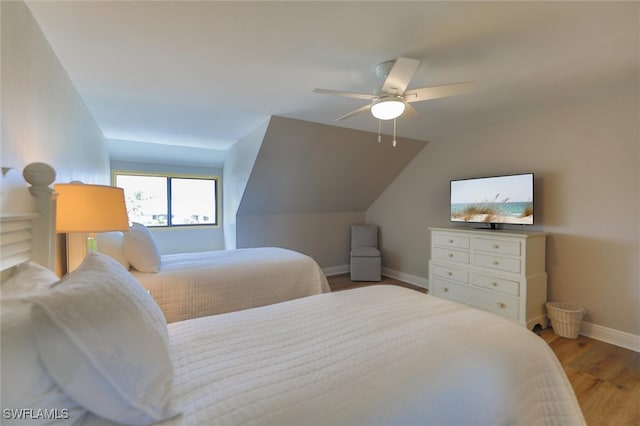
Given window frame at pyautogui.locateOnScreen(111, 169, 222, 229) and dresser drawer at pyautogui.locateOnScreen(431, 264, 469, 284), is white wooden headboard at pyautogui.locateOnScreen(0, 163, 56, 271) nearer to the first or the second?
dresser drawer at pyautogui.locateOnScreen(431, 264, 469, 284)

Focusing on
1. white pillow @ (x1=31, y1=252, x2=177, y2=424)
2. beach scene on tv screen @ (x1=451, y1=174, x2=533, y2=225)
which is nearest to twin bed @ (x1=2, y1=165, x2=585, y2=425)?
white pillow @ (x1=31, y1=252, x2=177, y2=424)

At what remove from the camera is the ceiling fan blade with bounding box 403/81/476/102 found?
5.83ft

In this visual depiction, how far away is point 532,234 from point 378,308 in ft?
7.17

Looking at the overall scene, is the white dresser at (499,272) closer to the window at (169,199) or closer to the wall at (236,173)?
the wall at (236,173)

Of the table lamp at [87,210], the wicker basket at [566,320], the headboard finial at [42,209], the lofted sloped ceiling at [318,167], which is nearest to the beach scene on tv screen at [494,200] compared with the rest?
the wicker basket at [566,320]

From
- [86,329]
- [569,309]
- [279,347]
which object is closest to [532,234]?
[569,309]

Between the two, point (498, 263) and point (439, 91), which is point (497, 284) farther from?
point (439, 91)

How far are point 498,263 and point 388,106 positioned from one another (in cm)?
209

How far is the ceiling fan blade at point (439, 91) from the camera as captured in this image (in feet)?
5.83

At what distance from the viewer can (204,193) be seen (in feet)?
17.3

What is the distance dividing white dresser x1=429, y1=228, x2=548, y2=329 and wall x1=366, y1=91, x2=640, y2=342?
0.27 metres

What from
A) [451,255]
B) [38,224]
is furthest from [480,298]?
[38,224]

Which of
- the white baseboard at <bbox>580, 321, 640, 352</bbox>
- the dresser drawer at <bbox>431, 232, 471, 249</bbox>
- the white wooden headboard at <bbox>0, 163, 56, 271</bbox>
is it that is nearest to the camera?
the white wooden headboard at <bbox>0, 163, 56, 271</bbox>

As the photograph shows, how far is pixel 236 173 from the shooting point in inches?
171
